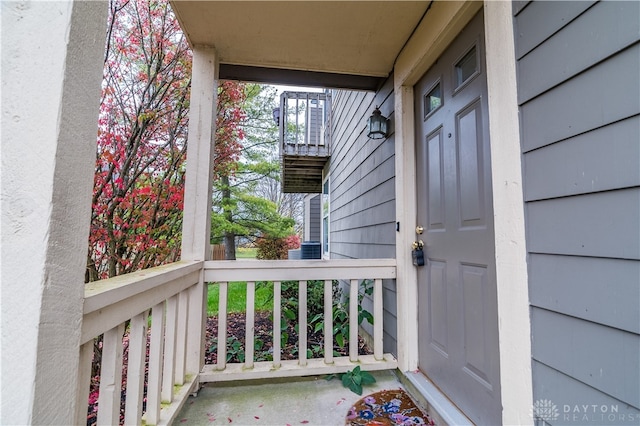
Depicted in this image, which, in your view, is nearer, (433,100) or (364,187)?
(433,100)

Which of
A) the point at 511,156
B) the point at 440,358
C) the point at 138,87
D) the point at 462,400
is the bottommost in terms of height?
the point at 462,400

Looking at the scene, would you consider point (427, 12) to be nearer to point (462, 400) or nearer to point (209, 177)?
point (209, 177)

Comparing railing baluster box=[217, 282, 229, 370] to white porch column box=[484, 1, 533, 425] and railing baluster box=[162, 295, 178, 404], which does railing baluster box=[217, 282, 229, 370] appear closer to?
railing baluster box=[162, 295, 178, 404]

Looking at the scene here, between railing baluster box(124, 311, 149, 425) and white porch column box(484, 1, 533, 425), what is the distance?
1.44 meters

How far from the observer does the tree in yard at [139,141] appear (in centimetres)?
233

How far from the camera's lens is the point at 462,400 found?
1.48 m

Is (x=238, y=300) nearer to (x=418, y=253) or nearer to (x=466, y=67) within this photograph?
(x=418, y=253)

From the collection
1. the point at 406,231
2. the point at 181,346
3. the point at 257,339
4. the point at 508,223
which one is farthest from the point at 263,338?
the point at 508,223

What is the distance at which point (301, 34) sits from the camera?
203 cm

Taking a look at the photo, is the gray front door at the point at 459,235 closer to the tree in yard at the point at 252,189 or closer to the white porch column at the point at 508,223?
the white porch column at the point at 508,223

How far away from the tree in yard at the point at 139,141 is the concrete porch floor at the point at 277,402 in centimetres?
132

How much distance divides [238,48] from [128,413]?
2301 millimetres

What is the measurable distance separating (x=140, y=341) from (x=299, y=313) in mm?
1110

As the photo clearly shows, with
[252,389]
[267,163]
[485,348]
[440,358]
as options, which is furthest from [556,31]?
[267,163]
